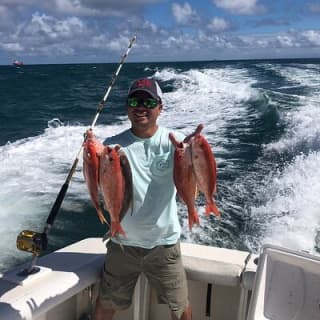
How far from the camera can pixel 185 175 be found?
7.84ft

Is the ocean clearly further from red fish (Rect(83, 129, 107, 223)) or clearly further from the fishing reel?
red fish (Rect(83, 129, 107, 223))

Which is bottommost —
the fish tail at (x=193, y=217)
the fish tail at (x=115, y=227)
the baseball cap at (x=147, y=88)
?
the fish tail at (x=115, y=227)

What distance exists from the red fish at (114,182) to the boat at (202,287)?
574mm

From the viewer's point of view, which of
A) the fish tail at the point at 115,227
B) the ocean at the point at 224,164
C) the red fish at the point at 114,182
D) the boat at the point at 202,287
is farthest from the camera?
the ocean at the point at 224,164

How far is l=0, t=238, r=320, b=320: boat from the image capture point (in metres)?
2.62

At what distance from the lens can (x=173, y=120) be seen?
1448 centimetres

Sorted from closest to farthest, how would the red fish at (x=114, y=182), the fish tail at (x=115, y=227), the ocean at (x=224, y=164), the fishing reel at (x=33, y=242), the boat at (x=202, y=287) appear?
the red fish at (x=114, y=182) < the fish tail at (x=115, y=227) < the boat at (x=202, y=287) < the fishing reel at (x=33, y=242) < the ocean at (x=224, y=164)

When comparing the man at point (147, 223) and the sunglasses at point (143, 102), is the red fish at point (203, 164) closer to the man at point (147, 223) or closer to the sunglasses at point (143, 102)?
the man at point (147, 223)

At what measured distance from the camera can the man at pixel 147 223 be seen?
8.71ft

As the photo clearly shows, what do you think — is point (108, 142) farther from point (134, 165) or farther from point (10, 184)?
point (10, 184)

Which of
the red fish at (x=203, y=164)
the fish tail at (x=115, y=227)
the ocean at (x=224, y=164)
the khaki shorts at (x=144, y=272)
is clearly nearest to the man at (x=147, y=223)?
the khaki shorts at (x=144, y=272)

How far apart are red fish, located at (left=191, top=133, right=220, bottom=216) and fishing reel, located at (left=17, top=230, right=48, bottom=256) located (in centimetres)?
95

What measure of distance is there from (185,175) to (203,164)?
11cm

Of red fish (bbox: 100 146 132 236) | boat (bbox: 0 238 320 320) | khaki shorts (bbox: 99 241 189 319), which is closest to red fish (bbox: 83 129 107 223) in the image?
red fish (bbox: 100 146 132 236)
